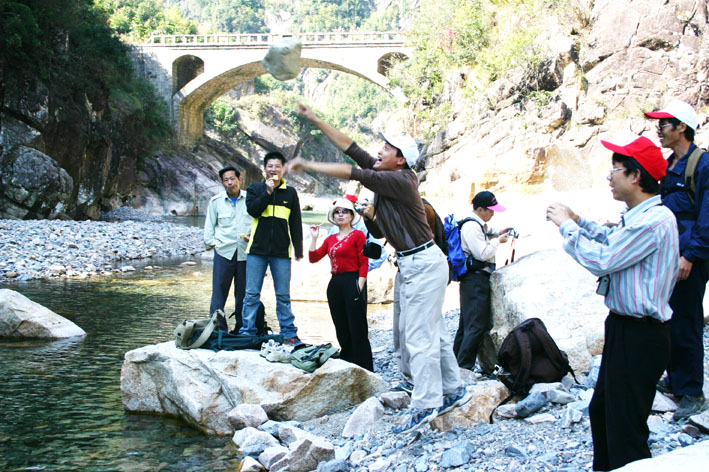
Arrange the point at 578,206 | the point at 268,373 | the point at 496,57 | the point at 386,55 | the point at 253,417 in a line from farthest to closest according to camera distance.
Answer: the point at 386,55, the point at 496,57, the point at 578,206, the point at 268,373, the point at 253,417

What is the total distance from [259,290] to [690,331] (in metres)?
3.27

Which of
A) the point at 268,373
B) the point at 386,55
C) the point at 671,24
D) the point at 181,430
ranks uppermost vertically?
the point at 386,55

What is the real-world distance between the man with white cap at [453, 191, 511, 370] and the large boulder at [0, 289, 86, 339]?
176 inches

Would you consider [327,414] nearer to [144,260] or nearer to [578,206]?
[578,206]

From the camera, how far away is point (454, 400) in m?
3.58

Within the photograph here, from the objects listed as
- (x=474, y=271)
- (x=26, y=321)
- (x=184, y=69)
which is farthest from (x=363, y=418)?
(x=184, y=69)

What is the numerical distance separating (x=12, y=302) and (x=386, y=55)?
119 ft

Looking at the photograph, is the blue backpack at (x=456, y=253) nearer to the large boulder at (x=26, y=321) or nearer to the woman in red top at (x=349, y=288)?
the woman in red top at (x=349, y=288)

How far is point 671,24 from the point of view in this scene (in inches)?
677

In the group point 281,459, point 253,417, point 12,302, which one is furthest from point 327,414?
point 12,302

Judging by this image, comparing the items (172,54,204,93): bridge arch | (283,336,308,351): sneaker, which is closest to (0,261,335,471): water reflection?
(283,336,308,351): sneaker

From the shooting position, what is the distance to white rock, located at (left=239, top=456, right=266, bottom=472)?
3645mm

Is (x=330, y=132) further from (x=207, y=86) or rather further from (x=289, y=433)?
(x=207, y=86)

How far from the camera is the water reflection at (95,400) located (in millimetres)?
3863
